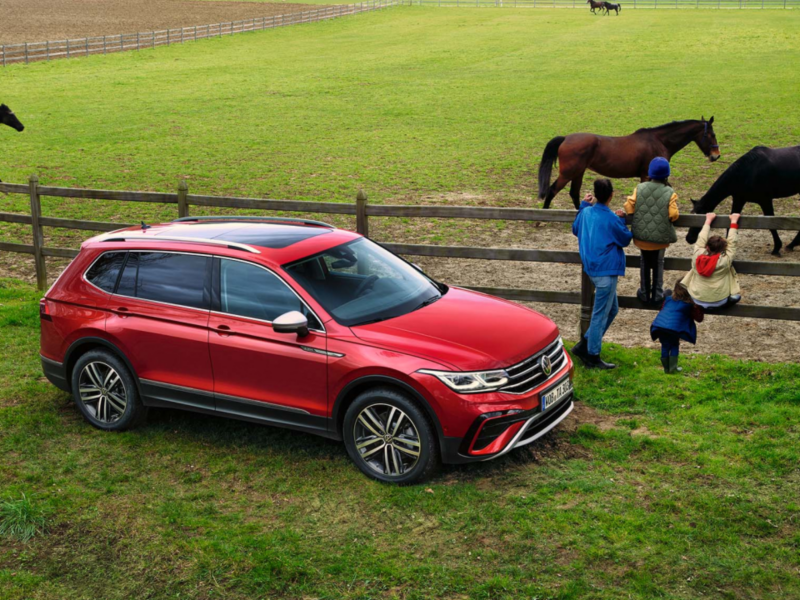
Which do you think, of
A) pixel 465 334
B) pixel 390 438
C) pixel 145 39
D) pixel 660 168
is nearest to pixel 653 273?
pixel 660 168

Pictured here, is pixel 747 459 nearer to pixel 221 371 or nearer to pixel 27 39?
pixel 221 371

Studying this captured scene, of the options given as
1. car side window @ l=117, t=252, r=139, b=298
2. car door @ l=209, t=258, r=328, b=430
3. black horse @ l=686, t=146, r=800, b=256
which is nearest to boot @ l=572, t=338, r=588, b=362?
car door @ l=209, t=258, r=328, b=430

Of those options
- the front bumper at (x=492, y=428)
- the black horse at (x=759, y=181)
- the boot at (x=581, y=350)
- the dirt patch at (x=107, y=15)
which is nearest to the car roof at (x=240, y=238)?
the front bumper at (x=492, y=428)

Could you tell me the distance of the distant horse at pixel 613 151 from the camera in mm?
16250

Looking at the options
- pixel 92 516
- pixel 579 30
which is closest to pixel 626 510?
pixel 92 516

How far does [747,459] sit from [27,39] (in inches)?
1890

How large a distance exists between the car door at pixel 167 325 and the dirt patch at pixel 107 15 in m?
43.3

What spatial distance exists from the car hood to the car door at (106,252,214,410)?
1.36 m

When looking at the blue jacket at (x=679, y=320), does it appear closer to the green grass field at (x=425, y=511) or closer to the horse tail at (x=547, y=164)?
the green grass field at (x=425, y=511)

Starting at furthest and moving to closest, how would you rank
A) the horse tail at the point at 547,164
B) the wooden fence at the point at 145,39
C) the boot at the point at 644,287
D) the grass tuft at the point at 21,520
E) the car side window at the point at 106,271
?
the wooden fence at the point at 145,39, the horse tail at the point at 547,164, the boot at the point at 644,287, the car side window at the point at 106,271, the grass tuft at the point at 21,520

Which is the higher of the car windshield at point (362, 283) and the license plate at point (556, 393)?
the car windshield at point (362, 283)

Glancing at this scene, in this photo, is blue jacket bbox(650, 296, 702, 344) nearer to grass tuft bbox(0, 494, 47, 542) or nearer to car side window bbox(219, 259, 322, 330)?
car side window bbox(219, 259, 322, 330)

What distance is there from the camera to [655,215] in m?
8.16

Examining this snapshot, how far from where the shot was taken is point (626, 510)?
560cm
